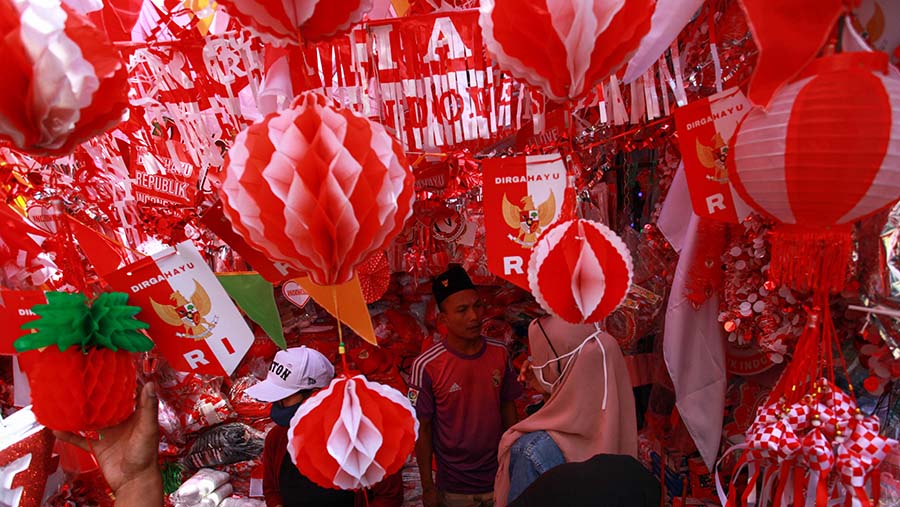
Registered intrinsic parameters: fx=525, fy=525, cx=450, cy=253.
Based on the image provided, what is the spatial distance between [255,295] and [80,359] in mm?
444

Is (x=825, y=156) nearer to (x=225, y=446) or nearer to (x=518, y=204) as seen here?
(x=518, y=204)

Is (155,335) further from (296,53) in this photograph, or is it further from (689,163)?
(689,163)

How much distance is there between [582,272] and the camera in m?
1.36

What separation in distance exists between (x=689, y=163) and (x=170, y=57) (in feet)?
5.17

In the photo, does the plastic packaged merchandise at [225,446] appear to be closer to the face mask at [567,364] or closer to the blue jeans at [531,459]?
the blue jeans at [531,459]

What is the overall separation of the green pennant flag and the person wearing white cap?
0.59m

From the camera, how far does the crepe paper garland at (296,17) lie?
3.35 feet

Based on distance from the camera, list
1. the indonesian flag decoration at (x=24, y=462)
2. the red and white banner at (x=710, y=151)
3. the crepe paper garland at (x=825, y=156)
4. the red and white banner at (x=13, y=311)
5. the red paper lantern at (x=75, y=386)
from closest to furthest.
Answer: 1. the crepe paper garland at (x=825, y=156)
2. the red paper lantern at (x=75, y=386)
3. the red and white banner at (x=710, y=151)
4. the red and white banner at (x=13, y=311)
5. the indonesian flag decoration at (x=24, y=462)

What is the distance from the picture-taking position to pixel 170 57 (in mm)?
1615

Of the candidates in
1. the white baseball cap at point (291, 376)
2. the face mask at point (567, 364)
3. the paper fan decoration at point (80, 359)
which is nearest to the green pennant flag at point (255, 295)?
the paper fan decoration at point (80, 359)

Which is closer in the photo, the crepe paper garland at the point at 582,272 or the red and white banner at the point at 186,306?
the crepe paper garland at the point at 582,272

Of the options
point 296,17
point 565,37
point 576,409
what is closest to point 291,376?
point 576,409

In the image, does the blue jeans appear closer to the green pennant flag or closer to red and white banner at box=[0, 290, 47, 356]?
the green pennant flag

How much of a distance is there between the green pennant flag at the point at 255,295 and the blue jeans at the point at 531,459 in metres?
0.87
